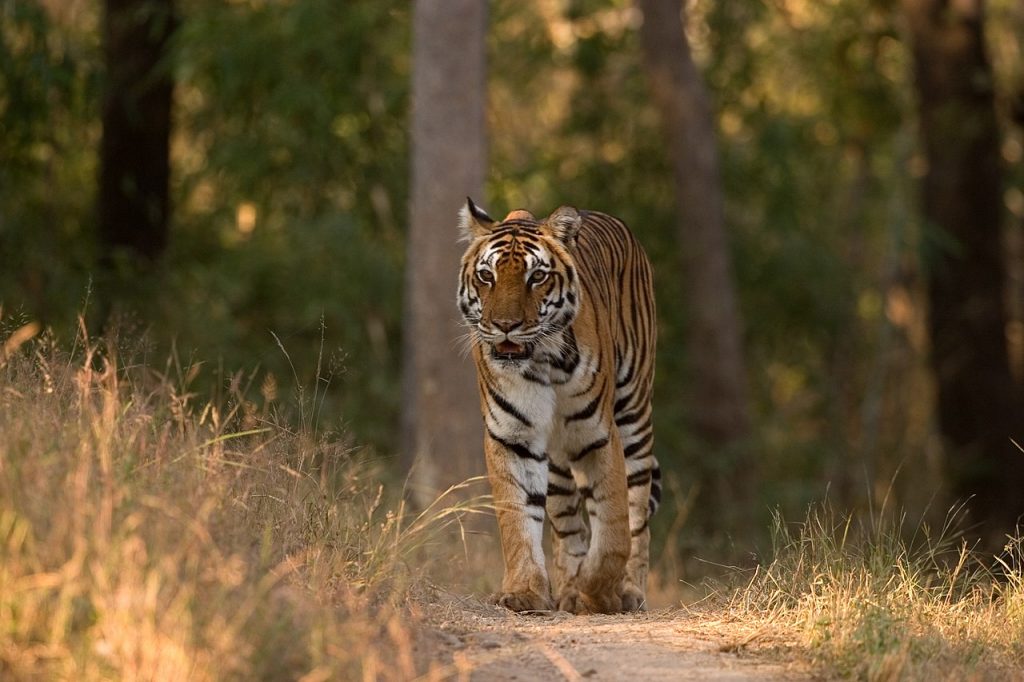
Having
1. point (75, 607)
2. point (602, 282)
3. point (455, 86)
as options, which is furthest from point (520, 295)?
point (455, 86)

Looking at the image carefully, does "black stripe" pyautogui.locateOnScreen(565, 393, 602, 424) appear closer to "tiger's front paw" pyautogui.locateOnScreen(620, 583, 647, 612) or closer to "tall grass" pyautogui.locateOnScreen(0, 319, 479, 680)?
"tiger's front paw" pyautogui.locateOnScreen(620, 583, 647, 612)

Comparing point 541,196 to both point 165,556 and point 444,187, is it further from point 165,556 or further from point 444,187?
point 165,556

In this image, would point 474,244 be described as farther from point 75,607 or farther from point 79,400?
point 75,607

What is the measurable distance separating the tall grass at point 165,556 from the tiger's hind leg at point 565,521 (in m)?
1.87

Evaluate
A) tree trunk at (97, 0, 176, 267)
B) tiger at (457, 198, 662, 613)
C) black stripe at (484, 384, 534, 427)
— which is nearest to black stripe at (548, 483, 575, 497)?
tiger at (457, 198, 662, 613)

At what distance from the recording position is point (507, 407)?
22.1 ft

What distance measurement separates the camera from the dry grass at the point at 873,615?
17.2ft

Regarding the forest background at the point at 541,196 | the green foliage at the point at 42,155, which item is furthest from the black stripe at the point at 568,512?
the green foliage at the point at 42,155

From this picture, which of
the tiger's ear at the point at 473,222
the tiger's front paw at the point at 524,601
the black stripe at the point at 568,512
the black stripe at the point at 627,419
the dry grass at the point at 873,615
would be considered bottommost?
the tiger's front paw at the point at 524,601

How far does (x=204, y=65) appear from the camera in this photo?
53.1 ft

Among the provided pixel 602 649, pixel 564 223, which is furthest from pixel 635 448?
pixel 602 649

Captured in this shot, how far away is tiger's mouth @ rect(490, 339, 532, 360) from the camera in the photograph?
657 centimetres

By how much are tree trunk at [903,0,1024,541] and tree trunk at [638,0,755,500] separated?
2.13 meters

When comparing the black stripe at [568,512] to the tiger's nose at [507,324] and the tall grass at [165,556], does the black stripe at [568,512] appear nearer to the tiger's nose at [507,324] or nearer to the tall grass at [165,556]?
the tiger's nose at [507,324]
